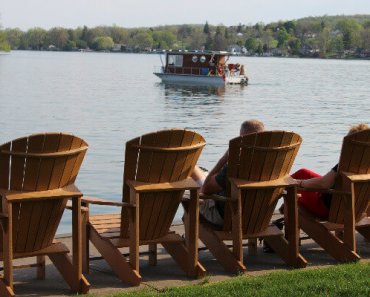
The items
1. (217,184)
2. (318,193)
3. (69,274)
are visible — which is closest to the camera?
(69,274)

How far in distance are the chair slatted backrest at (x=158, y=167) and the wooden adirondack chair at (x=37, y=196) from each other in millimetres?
476

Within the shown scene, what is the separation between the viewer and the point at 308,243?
8.49m

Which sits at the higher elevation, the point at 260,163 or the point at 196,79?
the point at 260,163

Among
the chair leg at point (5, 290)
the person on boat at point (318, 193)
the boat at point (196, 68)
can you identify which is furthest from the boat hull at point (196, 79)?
the chair leg at point (5, 290)

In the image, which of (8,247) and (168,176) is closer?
(8,247)

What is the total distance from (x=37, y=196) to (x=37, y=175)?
140mm

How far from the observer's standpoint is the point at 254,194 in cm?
740

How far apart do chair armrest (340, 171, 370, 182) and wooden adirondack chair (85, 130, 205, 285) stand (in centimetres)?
126

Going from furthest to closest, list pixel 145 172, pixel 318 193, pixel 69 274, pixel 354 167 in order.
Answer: pixel 318 193 → pixel 354 167 → pixel 145 172 → pixel 69 274

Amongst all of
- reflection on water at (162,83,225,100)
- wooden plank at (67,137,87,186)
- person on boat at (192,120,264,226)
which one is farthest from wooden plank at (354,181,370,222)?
reflection on water at (162,83,225,100)

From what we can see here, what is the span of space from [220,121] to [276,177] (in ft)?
125

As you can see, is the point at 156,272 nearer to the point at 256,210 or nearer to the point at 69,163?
the point at 256,210

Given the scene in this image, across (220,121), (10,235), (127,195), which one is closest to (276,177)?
(127,195)

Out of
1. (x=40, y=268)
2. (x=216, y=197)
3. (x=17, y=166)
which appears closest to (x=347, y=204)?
(x=216, y=197)
